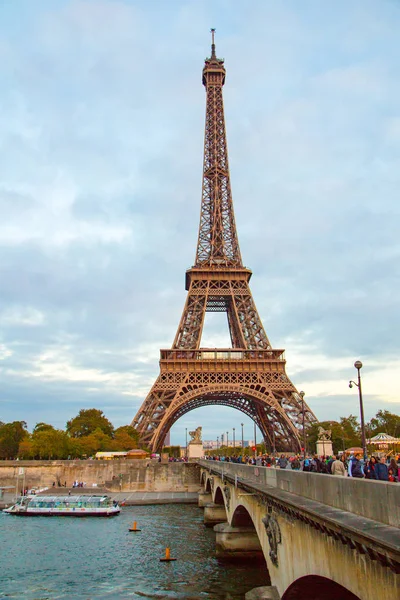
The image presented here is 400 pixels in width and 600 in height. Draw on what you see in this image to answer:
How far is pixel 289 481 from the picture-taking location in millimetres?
12773

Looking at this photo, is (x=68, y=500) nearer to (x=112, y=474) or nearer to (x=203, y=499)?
(x=203, y=499)

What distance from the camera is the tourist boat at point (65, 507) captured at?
42.8 m

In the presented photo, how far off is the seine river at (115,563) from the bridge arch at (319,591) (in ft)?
26.4

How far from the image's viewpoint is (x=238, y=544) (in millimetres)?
24109

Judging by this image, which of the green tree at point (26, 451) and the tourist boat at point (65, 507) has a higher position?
the green tree at point (26, 451)

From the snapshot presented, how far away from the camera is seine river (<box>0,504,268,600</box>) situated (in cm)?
1997

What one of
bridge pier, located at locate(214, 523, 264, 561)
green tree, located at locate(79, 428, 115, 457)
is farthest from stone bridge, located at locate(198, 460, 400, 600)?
green tree, located at locate(79, 428, 115, 457)

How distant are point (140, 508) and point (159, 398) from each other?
14123mm

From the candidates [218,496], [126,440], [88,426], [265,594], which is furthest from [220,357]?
[265,594]

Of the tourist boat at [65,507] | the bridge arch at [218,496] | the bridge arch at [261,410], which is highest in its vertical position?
the bridge arch at [261,410]

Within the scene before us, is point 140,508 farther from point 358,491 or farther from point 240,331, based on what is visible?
point 358,491

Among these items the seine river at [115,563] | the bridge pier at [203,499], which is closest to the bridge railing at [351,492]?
the seine river at [115,563]

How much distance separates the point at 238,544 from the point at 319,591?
13.6m

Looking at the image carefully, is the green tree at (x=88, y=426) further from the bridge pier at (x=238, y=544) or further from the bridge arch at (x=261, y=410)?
the bridge pier at (x=238, y=544)
